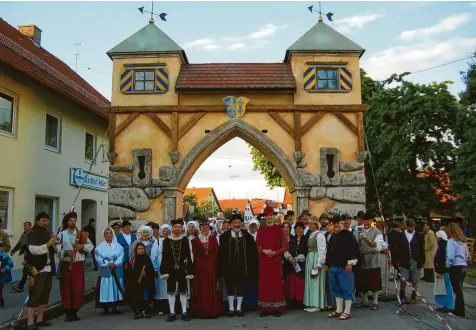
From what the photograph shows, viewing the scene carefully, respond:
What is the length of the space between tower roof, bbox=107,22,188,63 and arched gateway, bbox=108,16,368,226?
48 millimetres

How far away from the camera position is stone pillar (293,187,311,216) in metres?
15.7

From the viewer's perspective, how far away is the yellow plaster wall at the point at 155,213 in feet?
52.5

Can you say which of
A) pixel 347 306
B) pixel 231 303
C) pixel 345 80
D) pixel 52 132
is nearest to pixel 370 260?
pixel 347 306

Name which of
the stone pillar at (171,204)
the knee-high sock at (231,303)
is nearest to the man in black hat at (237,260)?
the knee-high sock at (231,303)

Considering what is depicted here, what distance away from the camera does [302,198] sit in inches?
621

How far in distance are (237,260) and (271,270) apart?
0.66 metres

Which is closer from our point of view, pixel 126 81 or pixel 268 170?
pixel 126 81

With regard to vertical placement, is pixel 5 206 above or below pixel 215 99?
below

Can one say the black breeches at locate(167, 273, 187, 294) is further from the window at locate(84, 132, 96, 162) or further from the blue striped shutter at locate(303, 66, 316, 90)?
the window at locate(84, 132, 96, 162)

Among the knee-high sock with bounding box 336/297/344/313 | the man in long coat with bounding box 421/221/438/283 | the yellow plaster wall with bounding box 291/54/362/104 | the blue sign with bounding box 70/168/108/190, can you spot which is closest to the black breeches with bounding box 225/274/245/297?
the knee-high sock with bounding box 336/297/344/313

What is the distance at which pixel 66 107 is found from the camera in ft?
61.1

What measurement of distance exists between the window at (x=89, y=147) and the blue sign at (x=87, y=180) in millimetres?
739

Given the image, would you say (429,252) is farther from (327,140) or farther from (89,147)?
(89,147)

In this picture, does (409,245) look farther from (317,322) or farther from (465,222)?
(465,222)
